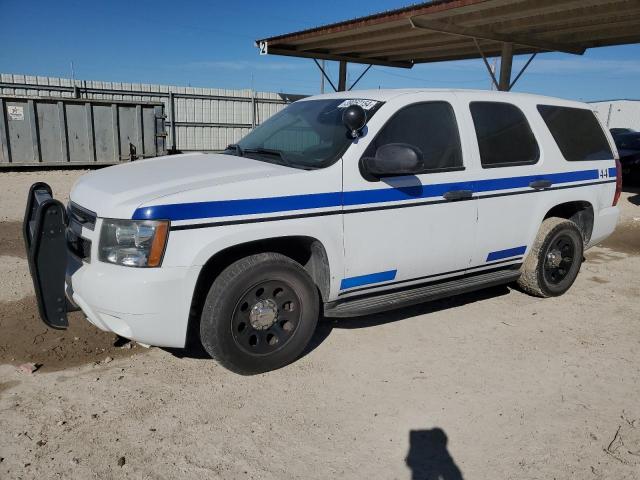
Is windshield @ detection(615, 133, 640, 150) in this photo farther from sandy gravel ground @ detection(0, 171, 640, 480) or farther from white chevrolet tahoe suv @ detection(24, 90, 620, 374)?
sandy gravel ground @ detection(0, 171, 640, 480)

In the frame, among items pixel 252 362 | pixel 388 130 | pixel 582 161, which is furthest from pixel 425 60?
pixel 252 362

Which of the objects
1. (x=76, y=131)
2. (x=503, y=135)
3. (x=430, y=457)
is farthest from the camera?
(x=76, y=131)

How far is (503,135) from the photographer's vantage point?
4.52 metres

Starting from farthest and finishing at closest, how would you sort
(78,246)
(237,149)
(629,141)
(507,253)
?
(629,141) < (507,253) < (237,149) < (78,246)

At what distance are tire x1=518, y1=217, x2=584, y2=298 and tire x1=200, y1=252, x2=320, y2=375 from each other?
2.47 meters

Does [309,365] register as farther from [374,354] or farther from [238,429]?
[238,429]

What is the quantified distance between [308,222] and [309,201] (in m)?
0.14

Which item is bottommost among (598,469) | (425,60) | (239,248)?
(598,469)

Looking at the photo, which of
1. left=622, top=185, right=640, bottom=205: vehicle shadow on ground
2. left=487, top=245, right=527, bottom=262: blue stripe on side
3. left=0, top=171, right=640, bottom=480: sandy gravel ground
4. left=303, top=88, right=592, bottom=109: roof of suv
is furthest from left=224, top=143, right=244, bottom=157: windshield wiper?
left=622, top=185, right=640, bottom=205: vehicle shadow on ground

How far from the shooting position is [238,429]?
9.76 feet

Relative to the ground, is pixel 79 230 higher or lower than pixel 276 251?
higher

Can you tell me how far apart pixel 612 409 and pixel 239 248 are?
102 inches

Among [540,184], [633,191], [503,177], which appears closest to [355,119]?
[503,177]

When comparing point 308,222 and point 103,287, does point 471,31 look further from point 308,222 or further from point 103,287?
point 103,287
